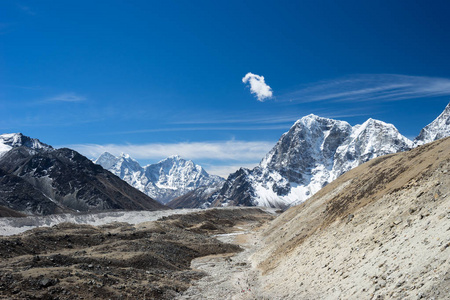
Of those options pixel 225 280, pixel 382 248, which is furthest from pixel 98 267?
pixel 382 248

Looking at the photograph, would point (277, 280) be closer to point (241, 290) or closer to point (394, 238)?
point (241, 290)

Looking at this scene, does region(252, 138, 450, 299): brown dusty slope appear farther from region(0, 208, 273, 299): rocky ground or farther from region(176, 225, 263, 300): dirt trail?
region(0, 208, 273, 299): rocky ground

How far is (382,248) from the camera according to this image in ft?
78.1

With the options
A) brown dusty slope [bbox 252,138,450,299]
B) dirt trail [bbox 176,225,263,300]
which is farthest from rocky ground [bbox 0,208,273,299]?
brown dusty slope [bbox 252,138,450,299]

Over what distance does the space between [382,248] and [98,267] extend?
29.0m

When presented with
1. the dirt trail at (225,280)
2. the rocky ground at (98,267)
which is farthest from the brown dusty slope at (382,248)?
the rocky ground at (98,267)

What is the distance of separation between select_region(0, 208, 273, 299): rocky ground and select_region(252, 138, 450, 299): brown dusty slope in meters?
12.6

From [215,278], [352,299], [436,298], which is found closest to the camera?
[436,298]

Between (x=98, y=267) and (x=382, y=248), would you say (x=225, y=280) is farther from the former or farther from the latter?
(x=382, y=248)

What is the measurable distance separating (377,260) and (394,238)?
256 cm

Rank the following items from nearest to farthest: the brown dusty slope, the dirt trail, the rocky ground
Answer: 1. the brown dusty slope
2. the rocky ground
3. the dirt trail

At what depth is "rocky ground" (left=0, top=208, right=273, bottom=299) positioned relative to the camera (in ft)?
88.2

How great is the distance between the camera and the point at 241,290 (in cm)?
3362

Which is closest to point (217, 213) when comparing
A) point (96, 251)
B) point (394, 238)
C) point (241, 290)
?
point (96, 251)
